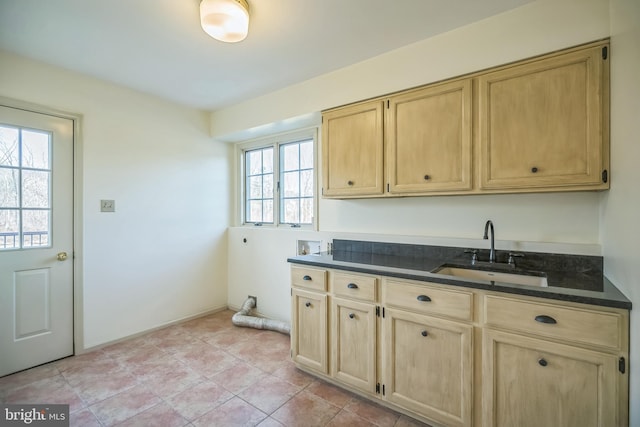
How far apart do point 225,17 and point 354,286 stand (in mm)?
1785

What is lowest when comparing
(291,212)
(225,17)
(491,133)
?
(291,212)

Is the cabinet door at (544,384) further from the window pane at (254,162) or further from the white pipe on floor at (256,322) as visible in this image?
the window pane at (254,162)

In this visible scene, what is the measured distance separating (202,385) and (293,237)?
1.53 meters

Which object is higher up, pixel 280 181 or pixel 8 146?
pixel 8 146

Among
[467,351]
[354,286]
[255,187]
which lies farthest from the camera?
[255,187]

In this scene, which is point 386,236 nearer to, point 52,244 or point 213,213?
point 213,213

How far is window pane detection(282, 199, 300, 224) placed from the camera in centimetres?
324

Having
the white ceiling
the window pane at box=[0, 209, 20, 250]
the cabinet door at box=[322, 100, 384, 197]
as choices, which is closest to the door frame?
the window pane at box=[0, 209, 20, 250]

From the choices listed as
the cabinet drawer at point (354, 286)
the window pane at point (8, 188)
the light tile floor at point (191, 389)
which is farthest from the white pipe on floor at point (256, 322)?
the window pane at point (8, 188)

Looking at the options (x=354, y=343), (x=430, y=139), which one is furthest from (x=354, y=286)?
(x=430, y=139)

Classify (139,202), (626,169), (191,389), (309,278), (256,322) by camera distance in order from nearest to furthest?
(626,169) < (191,389) < (309,278) < (139,202) < (256,322)

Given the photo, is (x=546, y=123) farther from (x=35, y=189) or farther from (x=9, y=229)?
(x=9, y=229)

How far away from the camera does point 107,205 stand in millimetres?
2695

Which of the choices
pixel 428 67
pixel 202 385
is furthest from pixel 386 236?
pixel 202 385
